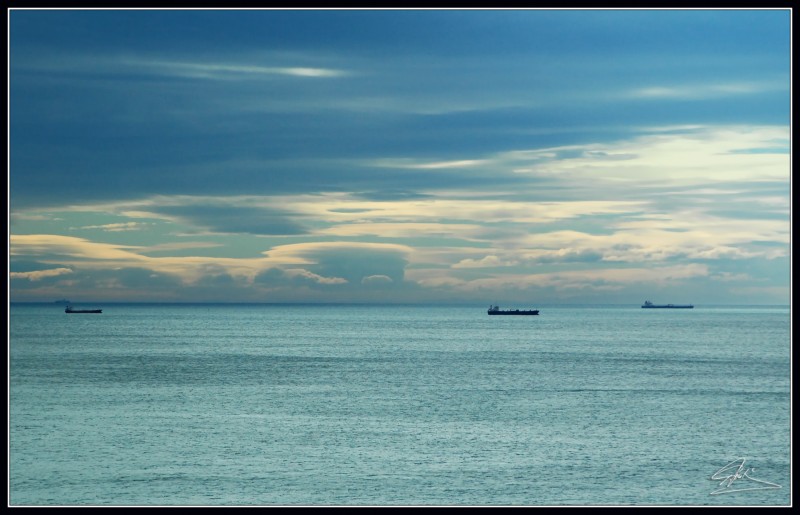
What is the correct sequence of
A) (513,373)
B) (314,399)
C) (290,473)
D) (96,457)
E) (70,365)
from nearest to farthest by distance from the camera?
(290,473) < (96,457) < (314,399) < (513,373) < (70,365)

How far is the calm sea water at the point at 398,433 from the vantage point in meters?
44.1

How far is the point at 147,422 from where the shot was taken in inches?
2542

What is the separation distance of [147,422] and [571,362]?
66985mm

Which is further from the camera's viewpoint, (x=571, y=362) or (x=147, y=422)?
(x=571, y=362)

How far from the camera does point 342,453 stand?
51.9 meters

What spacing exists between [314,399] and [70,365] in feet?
171

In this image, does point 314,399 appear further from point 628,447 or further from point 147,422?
point 628,447

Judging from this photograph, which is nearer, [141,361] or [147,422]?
[147,422]

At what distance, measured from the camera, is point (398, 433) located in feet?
191

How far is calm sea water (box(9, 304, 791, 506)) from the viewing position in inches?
1736

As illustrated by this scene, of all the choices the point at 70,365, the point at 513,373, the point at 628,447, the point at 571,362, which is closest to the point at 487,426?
the point at 628,447

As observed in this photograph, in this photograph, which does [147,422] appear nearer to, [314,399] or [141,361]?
[314,399]
